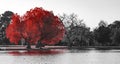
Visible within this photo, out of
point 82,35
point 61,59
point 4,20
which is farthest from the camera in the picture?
point 4,20

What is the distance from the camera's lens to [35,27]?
10531 centimetres

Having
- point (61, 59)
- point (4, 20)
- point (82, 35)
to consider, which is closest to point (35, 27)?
point (82, 35)

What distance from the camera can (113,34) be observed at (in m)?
141

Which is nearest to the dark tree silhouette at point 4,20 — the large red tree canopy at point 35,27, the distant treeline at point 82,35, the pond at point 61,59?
the distant treeline at point 82,35

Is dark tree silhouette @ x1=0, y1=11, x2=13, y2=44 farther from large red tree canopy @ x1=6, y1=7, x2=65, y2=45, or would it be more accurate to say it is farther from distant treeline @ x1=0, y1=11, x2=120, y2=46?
large red tree canopy @ x1=6, y1=7, x2=65, y2=45

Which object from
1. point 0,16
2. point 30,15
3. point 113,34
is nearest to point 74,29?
point 113,34

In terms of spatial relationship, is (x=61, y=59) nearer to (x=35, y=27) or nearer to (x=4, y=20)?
(x=35, y=27)

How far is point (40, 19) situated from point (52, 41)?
8.59m

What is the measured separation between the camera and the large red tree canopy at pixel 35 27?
106 meters

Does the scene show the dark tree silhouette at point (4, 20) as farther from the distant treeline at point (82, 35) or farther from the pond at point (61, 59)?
the pond at point (61, 59)

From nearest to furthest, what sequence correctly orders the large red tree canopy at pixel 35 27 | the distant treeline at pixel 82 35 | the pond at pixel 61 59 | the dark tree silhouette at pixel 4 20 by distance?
1. the pond at pixel 61 59
2. the large red tree canopy at pixel 35 27
3. the distant treeline at pixel 82 35
4. the dark tree silhouette at pixel 4 20

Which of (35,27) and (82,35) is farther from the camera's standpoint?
(82,35)

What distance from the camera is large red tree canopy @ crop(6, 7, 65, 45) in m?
106

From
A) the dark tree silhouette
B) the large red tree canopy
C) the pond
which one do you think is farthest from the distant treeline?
the pond
